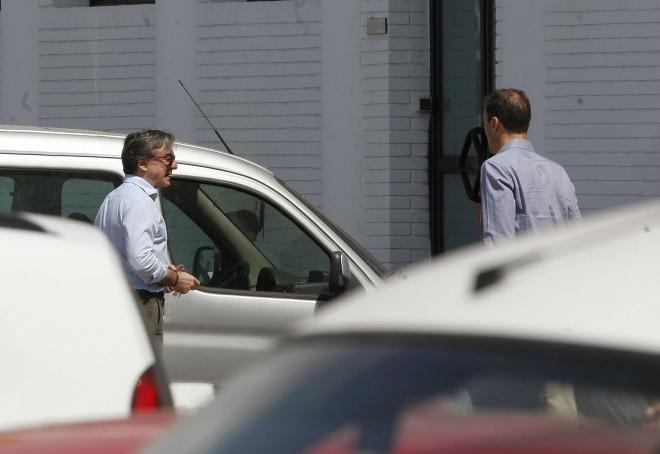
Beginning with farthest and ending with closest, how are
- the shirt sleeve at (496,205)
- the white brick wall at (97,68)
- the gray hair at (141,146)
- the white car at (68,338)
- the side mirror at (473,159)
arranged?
the white brick wall at (97,68) → the side mirror at (473,159) → the gray hair at (141,146) → the shirt sleeve at (496,205) → the white car at (68,338)

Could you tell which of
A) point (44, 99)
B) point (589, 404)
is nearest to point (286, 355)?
point (589, 404)

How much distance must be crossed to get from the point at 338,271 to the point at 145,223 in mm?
800

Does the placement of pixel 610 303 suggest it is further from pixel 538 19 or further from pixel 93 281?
pixel 538 19

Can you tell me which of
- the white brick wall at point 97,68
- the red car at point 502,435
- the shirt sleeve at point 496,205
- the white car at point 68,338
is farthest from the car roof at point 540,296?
the white brick wall at point 97,68

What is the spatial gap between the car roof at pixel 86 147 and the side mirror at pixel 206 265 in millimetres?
362

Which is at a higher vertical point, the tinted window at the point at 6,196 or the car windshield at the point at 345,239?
the tinted window at the point at 6,196

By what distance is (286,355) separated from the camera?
2.35 metres

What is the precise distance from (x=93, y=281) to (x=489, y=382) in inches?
78.2

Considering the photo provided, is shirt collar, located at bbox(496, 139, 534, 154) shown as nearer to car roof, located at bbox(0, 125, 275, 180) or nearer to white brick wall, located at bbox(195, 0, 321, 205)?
car roof, located at bbox(0, 125, 275, 180)

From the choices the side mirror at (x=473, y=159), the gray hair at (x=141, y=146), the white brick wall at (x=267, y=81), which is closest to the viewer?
the gray hair at (x=141, y=146)

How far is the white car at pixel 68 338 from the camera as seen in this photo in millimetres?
3818

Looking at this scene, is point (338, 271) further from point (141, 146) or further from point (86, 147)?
point (86, 147)

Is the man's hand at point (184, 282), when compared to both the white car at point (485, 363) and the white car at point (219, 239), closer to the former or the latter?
the white car at point (219, 239)

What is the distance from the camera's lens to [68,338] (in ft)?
12.7
